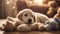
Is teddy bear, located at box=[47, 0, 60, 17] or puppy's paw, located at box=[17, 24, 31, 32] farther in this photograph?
teddy bear, located at box=[47, 0, 60, 17]

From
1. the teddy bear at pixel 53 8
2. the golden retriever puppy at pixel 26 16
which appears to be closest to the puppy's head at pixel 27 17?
the golden retriever puppy at pixel 26 16

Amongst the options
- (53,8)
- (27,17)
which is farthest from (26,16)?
(53,8)

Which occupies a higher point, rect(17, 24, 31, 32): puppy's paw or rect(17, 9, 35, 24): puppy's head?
rect(17, 9, 35, 24): puppy's head

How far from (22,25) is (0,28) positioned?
21 centimetres

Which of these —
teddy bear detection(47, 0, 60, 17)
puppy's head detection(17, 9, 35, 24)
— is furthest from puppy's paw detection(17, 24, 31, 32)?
teddy bear detection(47, 0, 60, 17)

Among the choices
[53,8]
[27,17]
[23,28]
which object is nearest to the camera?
[23,28]

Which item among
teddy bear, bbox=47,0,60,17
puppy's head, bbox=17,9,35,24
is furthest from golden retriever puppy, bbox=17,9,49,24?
teddy bear, bbox=47,0,60,17

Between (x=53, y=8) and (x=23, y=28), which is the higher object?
(x=53, y=8)

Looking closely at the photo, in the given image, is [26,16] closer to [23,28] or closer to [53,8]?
[23,28]

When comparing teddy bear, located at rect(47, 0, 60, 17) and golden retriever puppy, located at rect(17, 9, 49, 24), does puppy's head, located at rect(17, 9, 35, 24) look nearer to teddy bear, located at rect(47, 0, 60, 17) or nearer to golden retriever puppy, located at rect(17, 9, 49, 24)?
golden retriever puppy, located at rect(17, 9, 49, 24)

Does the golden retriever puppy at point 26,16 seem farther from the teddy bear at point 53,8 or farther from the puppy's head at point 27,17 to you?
the teddy bear at point 53,8

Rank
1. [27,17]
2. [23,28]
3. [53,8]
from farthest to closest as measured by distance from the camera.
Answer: [53,8], [27,17], [23,28]

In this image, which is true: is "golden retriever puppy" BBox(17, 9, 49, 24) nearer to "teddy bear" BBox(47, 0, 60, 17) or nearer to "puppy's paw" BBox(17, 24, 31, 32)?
"puppy's paw" BBox(17, 24, 31, 32)

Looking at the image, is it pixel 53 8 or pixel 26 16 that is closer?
pixel 26 16
